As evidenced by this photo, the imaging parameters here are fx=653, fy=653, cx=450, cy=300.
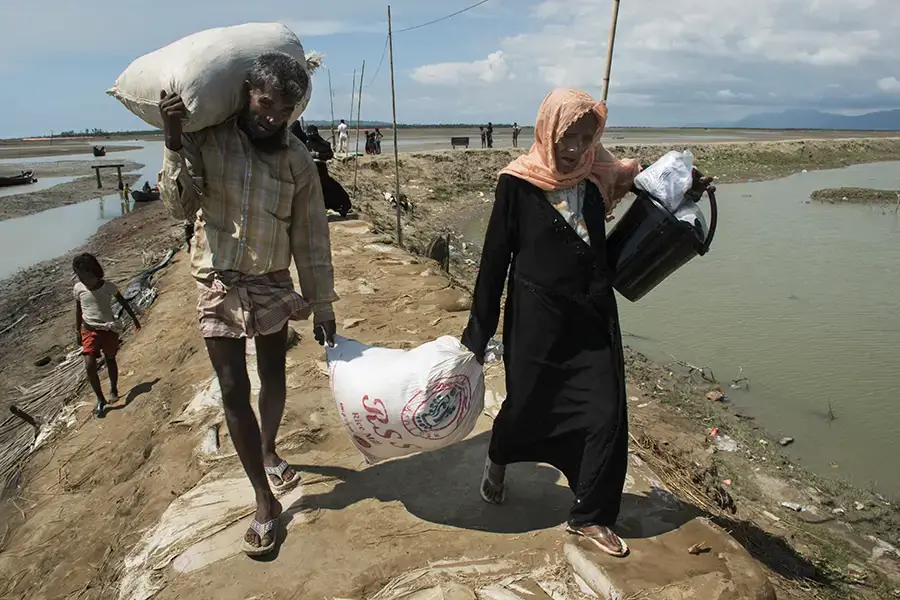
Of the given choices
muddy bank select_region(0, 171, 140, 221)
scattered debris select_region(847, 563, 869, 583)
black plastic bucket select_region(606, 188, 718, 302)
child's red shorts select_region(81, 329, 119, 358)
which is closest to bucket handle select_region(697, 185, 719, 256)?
black plastic bucket select_region(606, 188, 718, 302)

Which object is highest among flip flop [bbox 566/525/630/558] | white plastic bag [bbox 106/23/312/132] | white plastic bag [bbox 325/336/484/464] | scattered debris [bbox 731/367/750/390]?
white plastic bag [bbox 106/23/312/132]

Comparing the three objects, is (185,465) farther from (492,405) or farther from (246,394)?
(492,405)

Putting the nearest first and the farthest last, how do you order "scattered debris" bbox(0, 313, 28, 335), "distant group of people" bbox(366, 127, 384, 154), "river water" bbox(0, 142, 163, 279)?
1. "scattered debris" bbox(0, 313, 28, 335)
2. "river water" bbox(0, 142, 163, 279)
3. "distant group of people" bbox(366, 127, 384, 154)

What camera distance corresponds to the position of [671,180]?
2.06 meters

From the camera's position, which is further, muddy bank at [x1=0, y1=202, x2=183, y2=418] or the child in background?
muddy bank at [x1=0, y1=202, x2=183, y2=418]

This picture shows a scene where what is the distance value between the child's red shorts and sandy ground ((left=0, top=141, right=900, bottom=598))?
13.6 inches

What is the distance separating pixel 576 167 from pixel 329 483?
5.23 feet

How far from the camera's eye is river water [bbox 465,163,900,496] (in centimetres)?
495

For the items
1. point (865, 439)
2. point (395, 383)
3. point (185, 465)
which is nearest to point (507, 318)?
point (395, 383)

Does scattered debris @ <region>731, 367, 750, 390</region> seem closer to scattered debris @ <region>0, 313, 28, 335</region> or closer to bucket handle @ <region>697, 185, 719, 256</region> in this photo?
bucket handle @ <region>697, 185, 719, 256</region>

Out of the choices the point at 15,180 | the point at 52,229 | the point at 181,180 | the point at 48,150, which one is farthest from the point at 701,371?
the point at 48,150

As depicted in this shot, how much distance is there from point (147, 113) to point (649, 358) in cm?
521

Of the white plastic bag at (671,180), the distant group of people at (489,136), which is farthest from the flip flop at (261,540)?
the distant group of people at (489,136)

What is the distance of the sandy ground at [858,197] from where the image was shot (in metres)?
16.5
